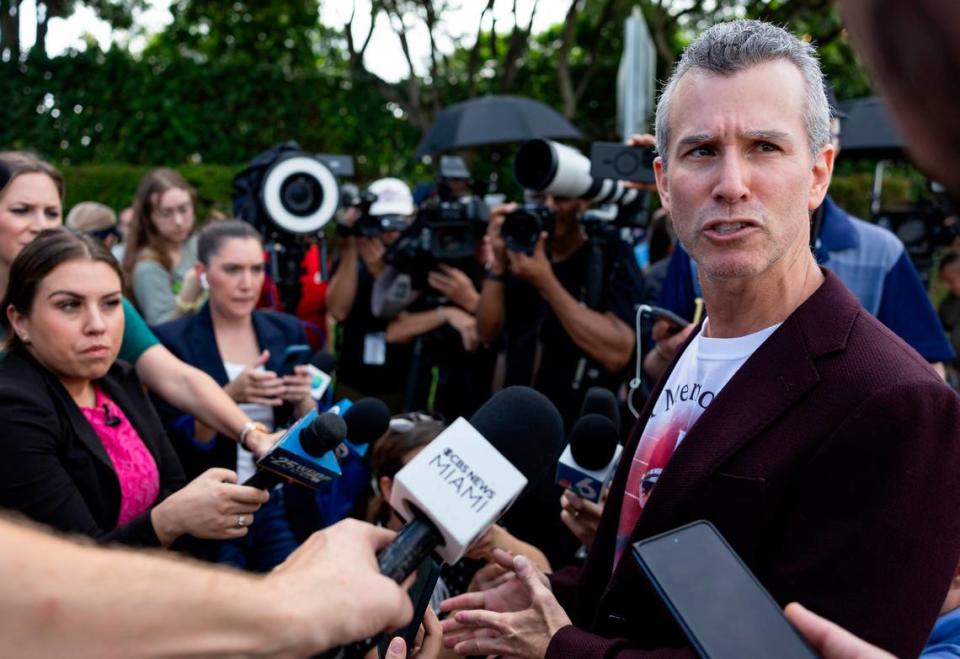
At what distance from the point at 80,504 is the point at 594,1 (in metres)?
13.6

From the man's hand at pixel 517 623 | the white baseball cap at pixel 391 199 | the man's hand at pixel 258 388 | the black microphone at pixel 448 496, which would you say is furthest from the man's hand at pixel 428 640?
the white baseball cap at pixel 391 199

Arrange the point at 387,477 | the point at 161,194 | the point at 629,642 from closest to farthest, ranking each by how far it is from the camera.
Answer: the point at 629,642 → the point at 387,477 → the point at 161,194

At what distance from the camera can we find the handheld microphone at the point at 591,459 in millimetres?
2334

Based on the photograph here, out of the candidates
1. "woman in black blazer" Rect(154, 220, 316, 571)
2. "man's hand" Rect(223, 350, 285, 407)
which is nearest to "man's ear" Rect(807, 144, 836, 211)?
"woman in black blazer" Rect(154, 220, 316, 571)

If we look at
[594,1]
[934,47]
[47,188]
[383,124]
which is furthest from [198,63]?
[934,47]

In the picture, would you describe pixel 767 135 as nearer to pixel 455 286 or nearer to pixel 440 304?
pixel 455 286

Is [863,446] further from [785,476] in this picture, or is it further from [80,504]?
[80,504]

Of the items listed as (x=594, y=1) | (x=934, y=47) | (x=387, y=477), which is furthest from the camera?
(x=594, y=1)

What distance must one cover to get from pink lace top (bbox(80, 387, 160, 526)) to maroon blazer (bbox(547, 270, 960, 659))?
4.76 feet

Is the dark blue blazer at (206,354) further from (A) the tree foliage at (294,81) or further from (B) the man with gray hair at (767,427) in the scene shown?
(A) the tree foliage at (294,81)

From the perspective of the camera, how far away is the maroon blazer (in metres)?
1.31

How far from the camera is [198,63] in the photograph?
444 inches

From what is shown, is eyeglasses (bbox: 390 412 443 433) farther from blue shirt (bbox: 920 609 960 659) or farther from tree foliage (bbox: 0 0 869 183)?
tree foliage (bbox: 0 0 869 183)

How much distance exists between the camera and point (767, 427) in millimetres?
1463
